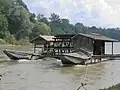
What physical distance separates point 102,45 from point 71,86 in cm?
2657

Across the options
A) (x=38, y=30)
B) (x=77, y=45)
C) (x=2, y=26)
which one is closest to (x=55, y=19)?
(x=38, y=30)

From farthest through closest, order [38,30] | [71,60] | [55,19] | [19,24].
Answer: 1. [55,19]
2. [38,30]
3. [19,24]
4. [71,60]

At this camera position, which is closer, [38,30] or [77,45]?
[77,45]

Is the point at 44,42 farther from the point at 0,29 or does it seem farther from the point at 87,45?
the point at 0,29

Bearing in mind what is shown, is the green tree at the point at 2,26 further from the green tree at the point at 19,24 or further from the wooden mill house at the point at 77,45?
the wooden mill house at the point at 77,45

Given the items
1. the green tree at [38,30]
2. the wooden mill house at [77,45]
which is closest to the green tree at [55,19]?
the green tree at [38,30]

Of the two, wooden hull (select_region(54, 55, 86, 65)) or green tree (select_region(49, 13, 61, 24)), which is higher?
green tree (select_region(49, 13, 61, 24))

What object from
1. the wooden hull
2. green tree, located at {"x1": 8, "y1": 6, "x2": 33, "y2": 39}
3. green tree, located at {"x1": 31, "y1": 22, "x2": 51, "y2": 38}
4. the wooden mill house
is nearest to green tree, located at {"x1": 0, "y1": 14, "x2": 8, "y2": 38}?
green tree, located at {"x1": 8, "y1": 6, "x2": 33, "y2": 39}

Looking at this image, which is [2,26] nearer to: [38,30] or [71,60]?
[38,30]

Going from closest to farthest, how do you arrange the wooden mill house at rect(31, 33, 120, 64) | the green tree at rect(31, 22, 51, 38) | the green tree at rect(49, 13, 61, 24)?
the wooden mill house at rect(31, 33, 120, 64), the green tree at rect(31, 22, 51, 38), the green tree at rect(49, 13, 61, 24)

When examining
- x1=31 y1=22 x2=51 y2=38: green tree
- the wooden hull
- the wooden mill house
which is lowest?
the wooden hull

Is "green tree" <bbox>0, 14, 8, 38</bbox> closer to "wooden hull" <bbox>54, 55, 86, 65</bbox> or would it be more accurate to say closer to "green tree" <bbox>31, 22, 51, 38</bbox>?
"green tree" <bbox>31, 22, 51, 38</bbox>

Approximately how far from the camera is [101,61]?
4656 cm

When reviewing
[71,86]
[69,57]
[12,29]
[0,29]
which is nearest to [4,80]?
[71,86]
